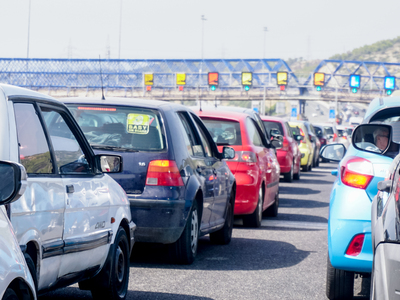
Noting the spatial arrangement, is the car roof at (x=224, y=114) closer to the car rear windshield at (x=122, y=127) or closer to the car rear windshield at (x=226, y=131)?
the car rear windshield at (x=226, y=131)

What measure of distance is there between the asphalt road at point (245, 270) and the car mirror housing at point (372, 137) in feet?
4.00

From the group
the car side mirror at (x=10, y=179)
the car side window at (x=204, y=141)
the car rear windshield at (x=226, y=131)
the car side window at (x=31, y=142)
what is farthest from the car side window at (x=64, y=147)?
the car rear windshield at (x=226, y=131)

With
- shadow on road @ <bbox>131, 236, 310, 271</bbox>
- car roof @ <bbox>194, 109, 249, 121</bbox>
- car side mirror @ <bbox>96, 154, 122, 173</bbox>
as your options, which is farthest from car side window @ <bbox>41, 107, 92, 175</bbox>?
car roof @ <bbox>194, 109, 249, 121</bbox>

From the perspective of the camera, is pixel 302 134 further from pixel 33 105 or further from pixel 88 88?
pixel 88 88

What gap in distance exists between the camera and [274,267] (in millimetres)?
7344

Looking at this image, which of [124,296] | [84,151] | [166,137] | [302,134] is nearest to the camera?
[84,151]

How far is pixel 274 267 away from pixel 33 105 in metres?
3.73

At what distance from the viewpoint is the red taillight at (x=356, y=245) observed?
5266mm

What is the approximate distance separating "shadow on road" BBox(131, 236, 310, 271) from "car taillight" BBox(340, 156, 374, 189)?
79.9 inches

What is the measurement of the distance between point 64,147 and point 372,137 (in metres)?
2.44

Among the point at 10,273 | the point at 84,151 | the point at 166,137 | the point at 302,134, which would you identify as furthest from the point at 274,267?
the point at 302,134

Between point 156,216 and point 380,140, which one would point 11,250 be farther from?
point 156,216

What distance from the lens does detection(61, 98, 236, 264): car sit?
271 inches

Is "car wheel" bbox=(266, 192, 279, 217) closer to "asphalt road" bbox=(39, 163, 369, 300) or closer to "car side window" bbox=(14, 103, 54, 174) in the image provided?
"asphalt road" bbox=(39, 163, 369, 300)
